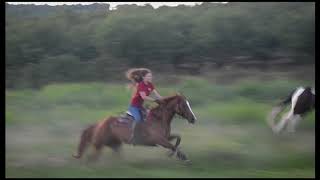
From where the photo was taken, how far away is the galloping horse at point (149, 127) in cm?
1011

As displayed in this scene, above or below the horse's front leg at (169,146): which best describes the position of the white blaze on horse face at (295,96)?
above

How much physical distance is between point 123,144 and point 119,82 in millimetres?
9082

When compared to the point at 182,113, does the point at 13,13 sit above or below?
above

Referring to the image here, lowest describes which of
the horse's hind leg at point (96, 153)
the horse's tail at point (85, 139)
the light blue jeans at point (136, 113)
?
the horse's hind leg at point (96, 153)

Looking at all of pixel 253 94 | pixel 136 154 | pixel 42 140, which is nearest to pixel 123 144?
pixel 136 154

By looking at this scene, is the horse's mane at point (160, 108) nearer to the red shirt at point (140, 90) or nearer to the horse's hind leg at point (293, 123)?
the red shirt at point (140, 90)

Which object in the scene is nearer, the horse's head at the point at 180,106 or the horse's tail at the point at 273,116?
the horse's head at the point at 180,106

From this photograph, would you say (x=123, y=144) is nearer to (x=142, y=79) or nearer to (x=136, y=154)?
(x=136, y=154)

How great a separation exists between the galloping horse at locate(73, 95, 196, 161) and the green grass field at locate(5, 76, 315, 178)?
35cm

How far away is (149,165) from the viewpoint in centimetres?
997

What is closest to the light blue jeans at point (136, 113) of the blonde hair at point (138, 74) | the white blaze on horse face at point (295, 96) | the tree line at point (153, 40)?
the blonde hair at point (138, 74)

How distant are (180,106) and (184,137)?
6.48 feet

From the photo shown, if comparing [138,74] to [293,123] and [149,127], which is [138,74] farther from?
[293,123]

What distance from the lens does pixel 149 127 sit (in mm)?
10148
